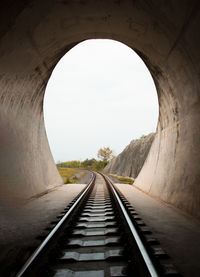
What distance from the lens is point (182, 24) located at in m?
4.37

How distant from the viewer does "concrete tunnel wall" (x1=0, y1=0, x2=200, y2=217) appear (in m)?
4.49

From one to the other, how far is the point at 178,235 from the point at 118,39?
6313mm

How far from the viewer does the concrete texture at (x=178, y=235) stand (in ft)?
8.53

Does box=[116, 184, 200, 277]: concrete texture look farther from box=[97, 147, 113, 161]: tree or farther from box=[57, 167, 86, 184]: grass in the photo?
box=[97, 147, 113, 161]: tree

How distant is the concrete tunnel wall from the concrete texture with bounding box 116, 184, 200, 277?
18.3 inches

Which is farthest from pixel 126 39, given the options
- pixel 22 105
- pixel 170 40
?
pixel 22 105

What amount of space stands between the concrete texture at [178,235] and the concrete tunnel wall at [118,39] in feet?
1.53

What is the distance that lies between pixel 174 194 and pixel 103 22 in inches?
217

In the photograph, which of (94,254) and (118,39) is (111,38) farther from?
(94,254)

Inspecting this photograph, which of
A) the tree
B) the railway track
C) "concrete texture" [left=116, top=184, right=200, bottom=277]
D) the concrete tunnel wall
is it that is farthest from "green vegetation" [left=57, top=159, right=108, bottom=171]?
the railway track

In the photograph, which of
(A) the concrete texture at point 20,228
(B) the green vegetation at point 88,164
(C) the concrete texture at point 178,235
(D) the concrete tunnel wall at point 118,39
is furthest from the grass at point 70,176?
(B) the green vegetation at point 88,164

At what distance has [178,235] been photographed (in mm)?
3730

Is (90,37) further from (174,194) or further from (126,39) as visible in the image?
(174,194)

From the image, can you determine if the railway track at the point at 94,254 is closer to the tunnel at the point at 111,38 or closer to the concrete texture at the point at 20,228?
the concrete texture at the point at 20,228
